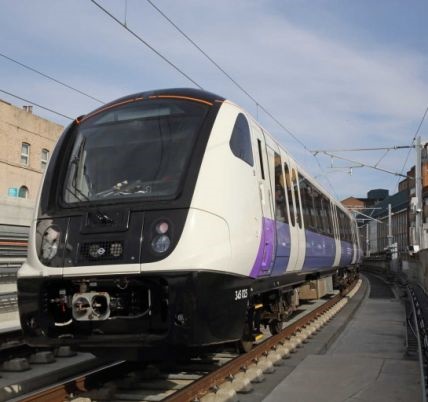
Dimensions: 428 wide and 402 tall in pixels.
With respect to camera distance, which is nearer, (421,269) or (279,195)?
(279,195)

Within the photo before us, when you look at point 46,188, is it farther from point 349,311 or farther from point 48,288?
point 349,311

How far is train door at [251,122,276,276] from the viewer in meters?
6.67

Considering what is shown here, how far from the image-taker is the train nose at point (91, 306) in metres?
5.14

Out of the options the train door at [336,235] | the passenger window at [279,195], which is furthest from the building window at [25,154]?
the passenger window at [279,195]

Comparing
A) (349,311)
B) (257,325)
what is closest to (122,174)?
(257,325)

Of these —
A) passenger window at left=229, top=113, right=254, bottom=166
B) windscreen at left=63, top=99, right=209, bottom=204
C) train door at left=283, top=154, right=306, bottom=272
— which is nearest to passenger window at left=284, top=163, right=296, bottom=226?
train door at left=283, top=154, right=306, bottom=272

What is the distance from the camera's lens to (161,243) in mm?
5062

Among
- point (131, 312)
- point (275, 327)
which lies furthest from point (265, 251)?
point (275, 327)

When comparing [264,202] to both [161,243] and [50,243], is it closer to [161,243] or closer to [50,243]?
[161,243]

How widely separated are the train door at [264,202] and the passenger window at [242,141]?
22 cm

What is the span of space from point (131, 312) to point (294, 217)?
4.39m

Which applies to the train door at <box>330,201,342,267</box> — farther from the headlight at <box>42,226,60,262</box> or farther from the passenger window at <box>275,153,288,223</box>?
the headlight at <box>42,226,60,262</box>

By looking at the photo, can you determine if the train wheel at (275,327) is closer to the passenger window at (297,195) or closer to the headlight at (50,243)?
the passenger window at (297,195)

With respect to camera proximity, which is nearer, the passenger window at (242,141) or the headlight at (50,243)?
the headlight at (50,243)
